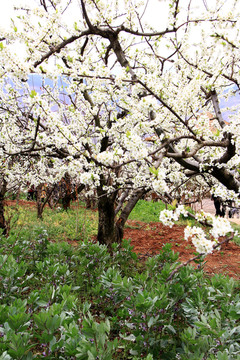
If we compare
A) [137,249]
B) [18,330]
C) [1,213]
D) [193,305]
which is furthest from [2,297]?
[137,249]

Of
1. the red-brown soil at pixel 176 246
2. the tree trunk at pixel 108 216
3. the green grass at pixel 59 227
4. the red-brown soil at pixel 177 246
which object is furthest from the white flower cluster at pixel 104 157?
the green grass at pixel 59 227

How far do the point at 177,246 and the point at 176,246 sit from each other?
3cm

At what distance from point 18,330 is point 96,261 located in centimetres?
204

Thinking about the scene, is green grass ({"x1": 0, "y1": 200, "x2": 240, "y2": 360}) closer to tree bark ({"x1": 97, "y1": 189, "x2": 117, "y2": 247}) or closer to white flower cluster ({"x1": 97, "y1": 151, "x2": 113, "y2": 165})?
white flower cluster ({"x1": 97, "y1": 151, "x2": 113, "y2": 165})

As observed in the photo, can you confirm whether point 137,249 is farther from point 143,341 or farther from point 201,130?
point 143,341

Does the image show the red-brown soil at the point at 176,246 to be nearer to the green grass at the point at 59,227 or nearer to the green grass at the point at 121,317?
the green grass at the point at 59,227

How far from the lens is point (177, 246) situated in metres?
7.46

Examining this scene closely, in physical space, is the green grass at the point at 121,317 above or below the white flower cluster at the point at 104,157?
below

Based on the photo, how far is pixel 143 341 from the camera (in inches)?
79.4

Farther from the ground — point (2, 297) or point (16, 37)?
point (16, 37)

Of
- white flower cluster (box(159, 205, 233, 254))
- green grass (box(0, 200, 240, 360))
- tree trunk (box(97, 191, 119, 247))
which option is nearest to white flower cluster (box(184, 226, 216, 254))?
white flower cluster (box(159, 205, 233, 254))

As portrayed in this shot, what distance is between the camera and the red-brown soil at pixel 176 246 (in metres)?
5.75

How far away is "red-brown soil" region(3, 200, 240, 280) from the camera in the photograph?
575 centimetres

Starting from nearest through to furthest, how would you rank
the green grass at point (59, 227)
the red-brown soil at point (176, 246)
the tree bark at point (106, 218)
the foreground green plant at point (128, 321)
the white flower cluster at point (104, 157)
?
the foreground green plant at point (128, 321) < the white flower cluster at point (104, 157) < the tree bark at point (106, 218) < the red-brown soil at point (176, 246) < the green grass at point (59, 227)
